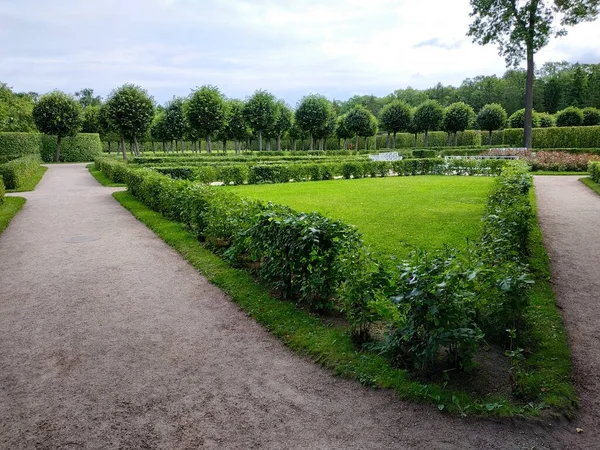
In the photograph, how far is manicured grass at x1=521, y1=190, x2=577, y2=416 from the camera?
3256mm

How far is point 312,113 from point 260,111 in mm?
5205

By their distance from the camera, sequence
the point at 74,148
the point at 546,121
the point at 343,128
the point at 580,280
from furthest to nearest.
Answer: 1. the point at 546,121
2. the point at 343,128
3. the point at 74,148
4. the point at 580,280

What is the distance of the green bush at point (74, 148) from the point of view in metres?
37.5

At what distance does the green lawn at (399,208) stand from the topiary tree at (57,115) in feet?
86.3

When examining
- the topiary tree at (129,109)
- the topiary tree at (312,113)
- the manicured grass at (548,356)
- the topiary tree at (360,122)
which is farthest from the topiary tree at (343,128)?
the manicured grass at (548,356)

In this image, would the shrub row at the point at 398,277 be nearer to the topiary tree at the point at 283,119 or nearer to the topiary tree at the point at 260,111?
the topiary tree at the point at 260,111

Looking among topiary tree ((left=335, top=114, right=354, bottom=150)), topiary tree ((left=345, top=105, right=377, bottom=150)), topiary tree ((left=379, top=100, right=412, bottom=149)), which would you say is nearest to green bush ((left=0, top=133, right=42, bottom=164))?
topiary tree ((left=335, top=114, right=354, bottom=150))

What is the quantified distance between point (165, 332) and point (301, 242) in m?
1.78

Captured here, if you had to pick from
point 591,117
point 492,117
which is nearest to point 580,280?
point 492,117

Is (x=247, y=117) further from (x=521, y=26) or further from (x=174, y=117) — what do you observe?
(x=521, y=26)

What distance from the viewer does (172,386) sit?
3605 mm

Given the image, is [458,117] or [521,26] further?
[458,117]

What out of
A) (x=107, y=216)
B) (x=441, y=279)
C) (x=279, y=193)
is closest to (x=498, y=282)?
(x=441, y=279)

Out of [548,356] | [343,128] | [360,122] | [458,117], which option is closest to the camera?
[548,356]
